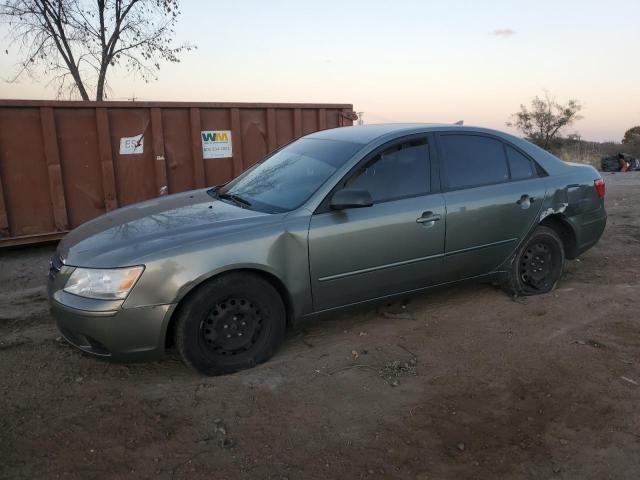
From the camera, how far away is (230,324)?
3516 mm

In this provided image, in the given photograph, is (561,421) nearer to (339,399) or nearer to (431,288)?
(339,399)

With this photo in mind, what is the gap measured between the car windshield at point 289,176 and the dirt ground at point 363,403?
112 centimetres

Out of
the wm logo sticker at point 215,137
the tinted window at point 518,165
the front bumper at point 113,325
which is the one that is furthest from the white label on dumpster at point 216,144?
the front bumper at point 113,325

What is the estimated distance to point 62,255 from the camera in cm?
359

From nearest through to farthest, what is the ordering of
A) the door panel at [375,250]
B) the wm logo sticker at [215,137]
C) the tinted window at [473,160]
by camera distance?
the door panel at [375,250] → the tinted window at [473,160] → the wm logo sticker at [215,137]

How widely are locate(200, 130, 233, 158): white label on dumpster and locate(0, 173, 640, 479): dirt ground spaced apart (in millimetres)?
4175

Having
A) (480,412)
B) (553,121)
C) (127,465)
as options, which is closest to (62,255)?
(127,465)

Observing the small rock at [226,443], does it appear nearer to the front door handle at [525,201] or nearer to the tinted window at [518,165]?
the front door handle at [525,201]

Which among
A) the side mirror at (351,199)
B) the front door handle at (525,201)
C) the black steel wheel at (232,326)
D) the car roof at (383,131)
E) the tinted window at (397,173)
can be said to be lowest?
the black steel wheel at (232,326)

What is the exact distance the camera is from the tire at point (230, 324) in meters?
3.36

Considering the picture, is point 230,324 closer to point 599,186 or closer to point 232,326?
point 232,326

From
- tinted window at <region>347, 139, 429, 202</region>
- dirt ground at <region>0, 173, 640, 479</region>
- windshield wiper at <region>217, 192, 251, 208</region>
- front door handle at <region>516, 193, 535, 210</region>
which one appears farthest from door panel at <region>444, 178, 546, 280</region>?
windshield wiper at <region>217, 192, 251, 208</region>

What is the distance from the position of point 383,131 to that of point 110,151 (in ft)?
15.3

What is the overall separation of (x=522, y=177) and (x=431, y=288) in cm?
137
